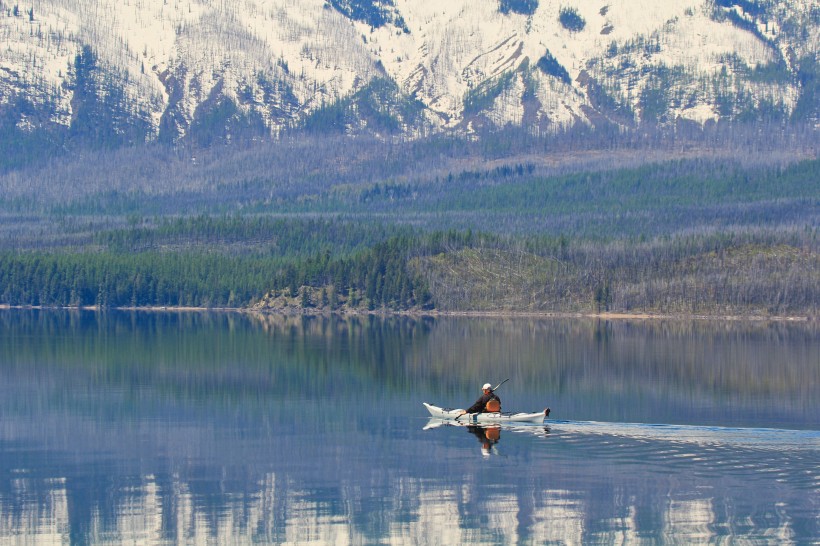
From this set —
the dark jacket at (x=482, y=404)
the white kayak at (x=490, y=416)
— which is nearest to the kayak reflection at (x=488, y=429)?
the white kayak at (x=490, y=416)

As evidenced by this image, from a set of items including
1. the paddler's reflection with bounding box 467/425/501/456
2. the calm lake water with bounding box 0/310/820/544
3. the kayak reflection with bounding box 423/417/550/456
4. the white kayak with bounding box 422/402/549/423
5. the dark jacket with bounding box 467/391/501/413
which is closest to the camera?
the calm lake water with bounding box 0/310/820/544

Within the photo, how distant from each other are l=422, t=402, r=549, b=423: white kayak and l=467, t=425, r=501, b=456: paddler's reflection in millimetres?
425

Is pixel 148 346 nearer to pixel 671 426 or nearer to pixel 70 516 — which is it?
pixel 671 426

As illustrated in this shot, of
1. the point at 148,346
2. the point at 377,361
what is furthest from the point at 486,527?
the point at 148,346

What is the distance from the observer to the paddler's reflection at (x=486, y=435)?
77.0 meters

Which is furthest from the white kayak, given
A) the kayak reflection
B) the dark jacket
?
the dark jacket

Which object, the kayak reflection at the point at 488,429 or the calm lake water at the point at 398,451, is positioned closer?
the calm lake water at the point at 398,451

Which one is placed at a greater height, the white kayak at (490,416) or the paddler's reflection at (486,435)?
the white kayak at (490,416)

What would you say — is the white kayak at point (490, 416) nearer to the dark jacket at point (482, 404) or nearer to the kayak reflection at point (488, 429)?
the kayak reflection at point (488, 429)

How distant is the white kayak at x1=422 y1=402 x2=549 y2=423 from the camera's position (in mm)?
83400

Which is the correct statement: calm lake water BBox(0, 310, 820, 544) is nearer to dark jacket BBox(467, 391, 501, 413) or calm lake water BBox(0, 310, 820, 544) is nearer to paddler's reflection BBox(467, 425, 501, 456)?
paddler's reflection BBox(467, 425, 501, 456)

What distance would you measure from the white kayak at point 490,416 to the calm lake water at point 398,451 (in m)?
0.67

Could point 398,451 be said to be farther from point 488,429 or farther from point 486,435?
point 488,429

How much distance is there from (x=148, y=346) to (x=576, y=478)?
3293 inches
